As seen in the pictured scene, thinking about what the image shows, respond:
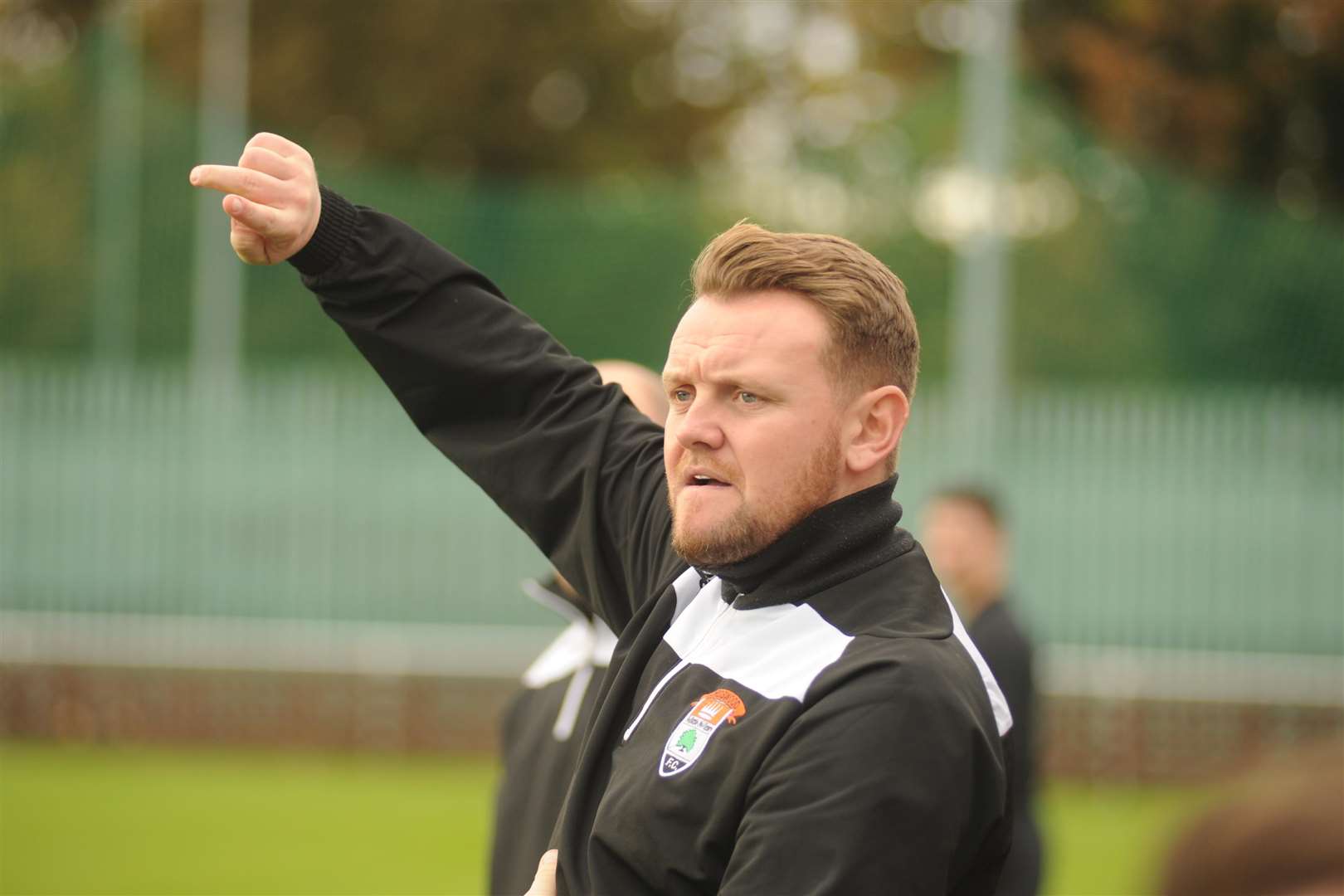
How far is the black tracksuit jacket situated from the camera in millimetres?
2156

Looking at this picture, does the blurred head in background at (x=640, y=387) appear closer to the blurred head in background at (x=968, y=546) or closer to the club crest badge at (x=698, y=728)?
the club crest badge at (x=698, y=728)

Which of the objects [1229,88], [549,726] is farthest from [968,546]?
[1229,88]

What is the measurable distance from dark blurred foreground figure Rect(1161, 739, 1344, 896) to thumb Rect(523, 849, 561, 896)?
1578mm

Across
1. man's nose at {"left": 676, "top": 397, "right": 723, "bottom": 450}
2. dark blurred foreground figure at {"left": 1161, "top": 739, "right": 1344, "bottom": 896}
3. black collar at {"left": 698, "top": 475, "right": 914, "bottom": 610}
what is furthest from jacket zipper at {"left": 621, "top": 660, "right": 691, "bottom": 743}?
dark blurred foreground figure at {"left": 1161, "top": 739, "right": 1344, "bottom": 896}

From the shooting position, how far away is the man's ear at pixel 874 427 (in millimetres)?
2553

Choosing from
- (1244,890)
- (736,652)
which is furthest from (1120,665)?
(1244,890)

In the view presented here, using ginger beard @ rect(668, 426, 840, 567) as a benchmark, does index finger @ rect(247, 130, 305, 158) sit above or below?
above

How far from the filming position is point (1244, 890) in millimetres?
980

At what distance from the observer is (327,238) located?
9.70 feet

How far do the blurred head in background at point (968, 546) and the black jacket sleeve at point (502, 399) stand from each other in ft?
11.1

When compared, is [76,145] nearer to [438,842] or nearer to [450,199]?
[450,199]

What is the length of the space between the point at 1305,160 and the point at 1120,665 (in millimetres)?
8073

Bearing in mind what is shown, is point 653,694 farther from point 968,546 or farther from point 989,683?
point 968,546

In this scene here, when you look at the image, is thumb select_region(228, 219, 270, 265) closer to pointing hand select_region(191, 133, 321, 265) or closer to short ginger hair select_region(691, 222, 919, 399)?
pointing hand select_region(191, 133, 321, 265)
